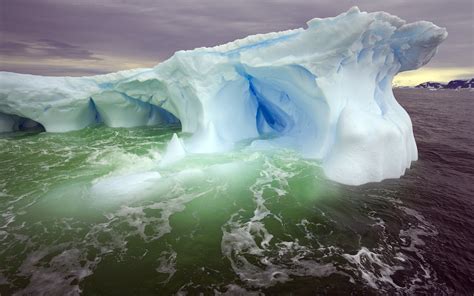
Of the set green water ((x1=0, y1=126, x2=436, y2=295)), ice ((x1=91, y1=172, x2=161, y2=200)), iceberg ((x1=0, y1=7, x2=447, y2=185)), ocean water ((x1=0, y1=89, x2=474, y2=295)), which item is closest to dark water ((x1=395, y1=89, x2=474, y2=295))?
ocean water ((x1=0, y1=89, x2=474, y2=295))

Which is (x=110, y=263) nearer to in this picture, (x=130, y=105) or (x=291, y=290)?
(x=291, y=290)

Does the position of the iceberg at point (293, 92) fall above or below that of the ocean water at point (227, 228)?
above

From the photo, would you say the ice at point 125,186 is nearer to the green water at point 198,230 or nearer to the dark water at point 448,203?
the green water at point 198,230

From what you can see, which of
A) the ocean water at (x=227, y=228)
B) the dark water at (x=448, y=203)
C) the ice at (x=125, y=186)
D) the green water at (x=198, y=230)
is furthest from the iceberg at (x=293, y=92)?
the ice at (x=125, y=186)

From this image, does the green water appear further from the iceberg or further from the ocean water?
the iceberg

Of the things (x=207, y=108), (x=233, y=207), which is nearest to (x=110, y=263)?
(x=233, y=207)

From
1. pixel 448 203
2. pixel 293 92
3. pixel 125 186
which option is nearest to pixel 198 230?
pixel 125 186
